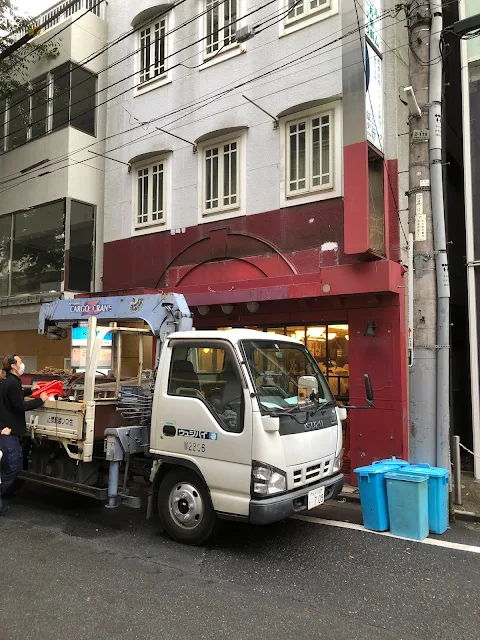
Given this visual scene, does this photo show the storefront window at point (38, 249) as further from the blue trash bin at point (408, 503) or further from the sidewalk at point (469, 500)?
the sidewalk at point (469, 500)

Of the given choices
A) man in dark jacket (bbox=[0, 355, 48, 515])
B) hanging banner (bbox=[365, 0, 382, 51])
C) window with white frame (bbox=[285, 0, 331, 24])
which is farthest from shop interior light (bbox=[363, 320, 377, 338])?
window with white frame (bbox=[285, 0, 331, 24])

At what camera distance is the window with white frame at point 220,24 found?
10555mm

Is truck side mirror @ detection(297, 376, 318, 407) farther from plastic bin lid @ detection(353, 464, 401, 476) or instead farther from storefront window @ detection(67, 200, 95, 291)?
storefront window @ detection(67, 200, 95, 291)

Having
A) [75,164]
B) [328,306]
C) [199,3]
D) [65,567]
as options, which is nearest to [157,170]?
[75,164]

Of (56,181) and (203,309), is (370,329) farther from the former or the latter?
(56,181)

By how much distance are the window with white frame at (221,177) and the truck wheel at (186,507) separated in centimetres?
624

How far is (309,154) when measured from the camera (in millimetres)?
9438

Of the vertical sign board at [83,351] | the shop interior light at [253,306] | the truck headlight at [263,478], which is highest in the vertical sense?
the shop interior light at [253,306]

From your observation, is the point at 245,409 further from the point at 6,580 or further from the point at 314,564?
the point at 6,580

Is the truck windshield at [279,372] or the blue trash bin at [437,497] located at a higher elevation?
the truck windshield at [279,372]

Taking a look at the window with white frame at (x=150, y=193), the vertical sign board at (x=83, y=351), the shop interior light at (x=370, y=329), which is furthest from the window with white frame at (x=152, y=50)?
the shop interior light at (x=370, y=329)

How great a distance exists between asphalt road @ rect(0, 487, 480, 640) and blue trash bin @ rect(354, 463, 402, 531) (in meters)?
0.20

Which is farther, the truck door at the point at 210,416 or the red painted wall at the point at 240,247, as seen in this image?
the red painted wall at the point at 240,247

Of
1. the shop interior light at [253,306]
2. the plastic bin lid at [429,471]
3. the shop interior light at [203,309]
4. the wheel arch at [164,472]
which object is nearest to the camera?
the wheel arch at [164,472]
